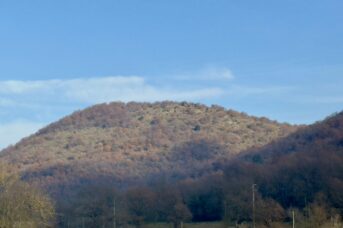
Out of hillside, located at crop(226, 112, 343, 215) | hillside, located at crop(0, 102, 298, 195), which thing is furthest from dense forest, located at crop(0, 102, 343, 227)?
hillside, located at crop(0, 102, 298, 195)

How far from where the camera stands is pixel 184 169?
145500mm

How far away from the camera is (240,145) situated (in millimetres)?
164750

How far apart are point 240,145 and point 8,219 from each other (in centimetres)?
11280

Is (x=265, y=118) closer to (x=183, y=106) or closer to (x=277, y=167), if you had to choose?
(x=183, y=106)

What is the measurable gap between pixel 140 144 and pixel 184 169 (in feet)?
102

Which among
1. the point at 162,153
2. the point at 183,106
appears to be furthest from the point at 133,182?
the point at 183,106

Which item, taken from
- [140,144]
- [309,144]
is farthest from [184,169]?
[309,144]

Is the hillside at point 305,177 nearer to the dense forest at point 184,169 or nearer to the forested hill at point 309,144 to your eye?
the dense forest at point 184,169

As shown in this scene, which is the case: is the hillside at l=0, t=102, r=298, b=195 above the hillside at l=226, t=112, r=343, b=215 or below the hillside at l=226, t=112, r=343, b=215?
above

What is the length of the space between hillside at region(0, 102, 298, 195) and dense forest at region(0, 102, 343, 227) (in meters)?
0.31

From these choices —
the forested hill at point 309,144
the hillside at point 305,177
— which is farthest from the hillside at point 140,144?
the hillside at point 305,177

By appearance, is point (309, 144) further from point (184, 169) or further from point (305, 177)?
point (184, 169)

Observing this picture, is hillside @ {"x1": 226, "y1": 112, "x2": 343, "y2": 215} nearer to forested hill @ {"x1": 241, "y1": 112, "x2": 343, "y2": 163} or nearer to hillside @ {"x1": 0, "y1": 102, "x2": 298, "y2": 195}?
forested hill @ {"x1": 241, "y1": 112, "x2": 343, "y2": 163}

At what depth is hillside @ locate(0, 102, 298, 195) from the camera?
141625 mm
